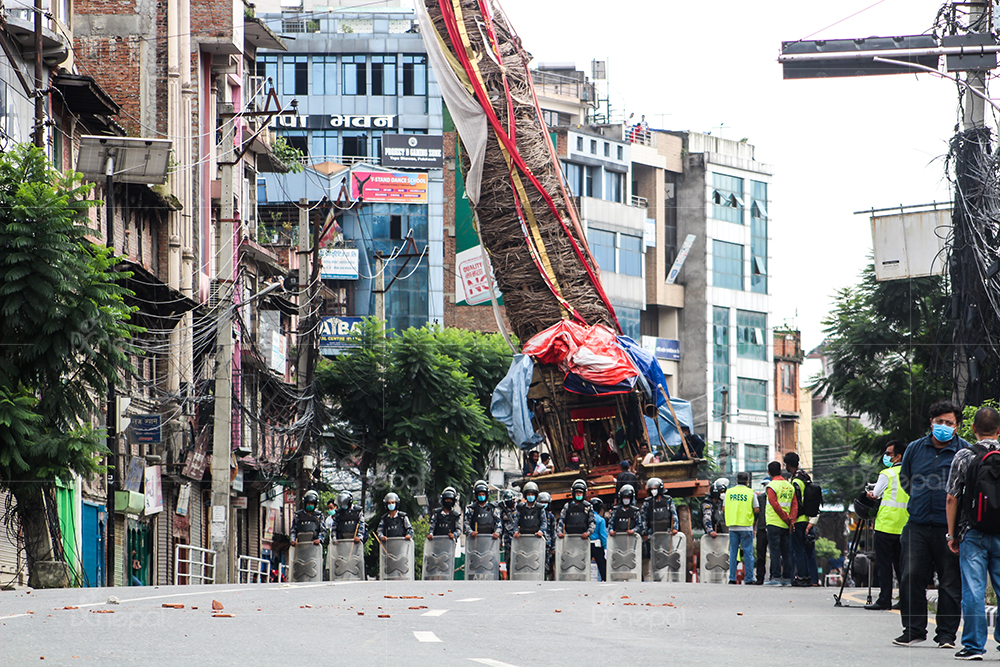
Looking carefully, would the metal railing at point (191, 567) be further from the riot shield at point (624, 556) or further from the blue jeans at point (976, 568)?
the blue jeans at point (976, 568)

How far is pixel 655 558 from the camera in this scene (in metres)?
27.6

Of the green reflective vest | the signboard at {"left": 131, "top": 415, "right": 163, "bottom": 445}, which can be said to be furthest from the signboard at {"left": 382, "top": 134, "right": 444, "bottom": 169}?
the green reflective vest

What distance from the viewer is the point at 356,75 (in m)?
77.2

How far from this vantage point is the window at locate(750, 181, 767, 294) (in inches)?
3570

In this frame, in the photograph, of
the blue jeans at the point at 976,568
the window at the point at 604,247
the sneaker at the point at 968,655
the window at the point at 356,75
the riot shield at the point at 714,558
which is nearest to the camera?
the sneaker at the point at 968,655

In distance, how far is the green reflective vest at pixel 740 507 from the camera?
23.1m

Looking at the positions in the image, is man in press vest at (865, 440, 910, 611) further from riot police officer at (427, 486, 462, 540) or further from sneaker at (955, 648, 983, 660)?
riot police officer at (427, 486, 462, 540)

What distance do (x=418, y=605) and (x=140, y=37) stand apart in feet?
98.0

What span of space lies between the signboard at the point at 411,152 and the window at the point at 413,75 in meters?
2.75

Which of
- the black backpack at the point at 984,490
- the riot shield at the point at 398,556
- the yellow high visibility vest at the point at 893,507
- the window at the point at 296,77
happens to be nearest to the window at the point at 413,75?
the window at the point at 296,77

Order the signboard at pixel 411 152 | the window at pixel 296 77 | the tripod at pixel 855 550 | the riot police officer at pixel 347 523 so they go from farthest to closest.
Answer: the window at pixel 296 77, the signboard at pixel 411 152, the riot police officer at pixel 347 523, the tripod at pixel 855 550

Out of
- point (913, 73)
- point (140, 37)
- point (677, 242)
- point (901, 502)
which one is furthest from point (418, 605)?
point (677, 242)

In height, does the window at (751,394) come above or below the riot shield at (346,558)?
above

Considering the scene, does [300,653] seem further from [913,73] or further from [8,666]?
[913,73]
